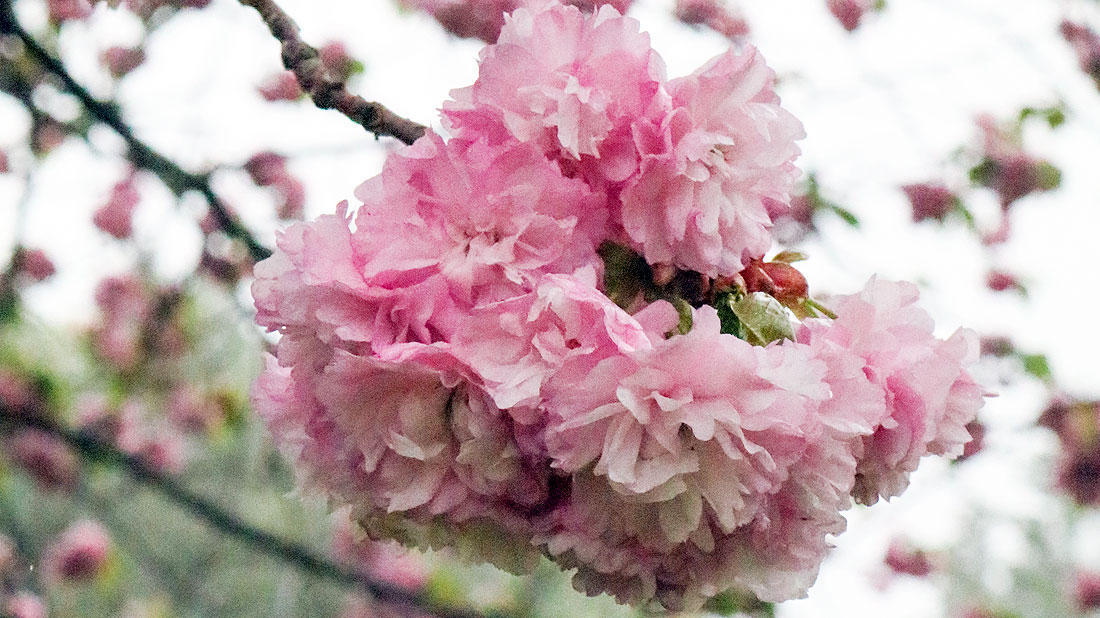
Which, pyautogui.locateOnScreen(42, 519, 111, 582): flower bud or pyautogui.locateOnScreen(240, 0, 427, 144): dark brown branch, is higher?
pyautogui.locateOnScreen(240, 0, 427, 144): dark brown branch

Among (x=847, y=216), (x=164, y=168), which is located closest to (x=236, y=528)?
(x=164, y=168)

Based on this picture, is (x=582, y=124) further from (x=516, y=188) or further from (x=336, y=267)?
(x=336, y=267)

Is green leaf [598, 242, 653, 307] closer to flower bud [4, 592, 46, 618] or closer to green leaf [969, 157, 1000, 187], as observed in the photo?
green leaf [969, 157, 1000, 187]

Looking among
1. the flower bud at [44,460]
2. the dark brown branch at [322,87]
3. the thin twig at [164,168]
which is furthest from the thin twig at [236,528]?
the dark brown branch at [322,87]

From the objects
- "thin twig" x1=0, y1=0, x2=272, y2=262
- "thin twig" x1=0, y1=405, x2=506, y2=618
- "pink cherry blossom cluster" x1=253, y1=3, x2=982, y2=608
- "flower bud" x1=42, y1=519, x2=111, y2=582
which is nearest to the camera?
"pink cherry blossom cluster" x1=253, y1=3, x2=982, y2=608

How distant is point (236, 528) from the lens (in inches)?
76.6

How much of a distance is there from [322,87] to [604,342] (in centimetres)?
41

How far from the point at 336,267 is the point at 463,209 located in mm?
81

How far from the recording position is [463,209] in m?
0.56

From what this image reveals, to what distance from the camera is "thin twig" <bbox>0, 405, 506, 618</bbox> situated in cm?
195

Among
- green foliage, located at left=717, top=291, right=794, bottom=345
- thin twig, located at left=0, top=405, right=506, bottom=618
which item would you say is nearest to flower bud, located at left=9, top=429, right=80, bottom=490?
thin twig, located at left=0, top=405, right=506, bottom=618

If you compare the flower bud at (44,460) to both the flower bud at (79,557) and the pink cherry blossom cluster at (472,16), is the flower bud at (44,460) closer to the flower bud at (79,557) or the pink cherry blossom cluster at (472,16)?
the flower bud at (79,557)

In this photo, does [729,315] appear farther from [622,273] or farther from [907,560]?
[907,560]

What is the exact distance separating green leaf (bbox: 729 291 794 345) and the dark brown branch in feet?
0.96
